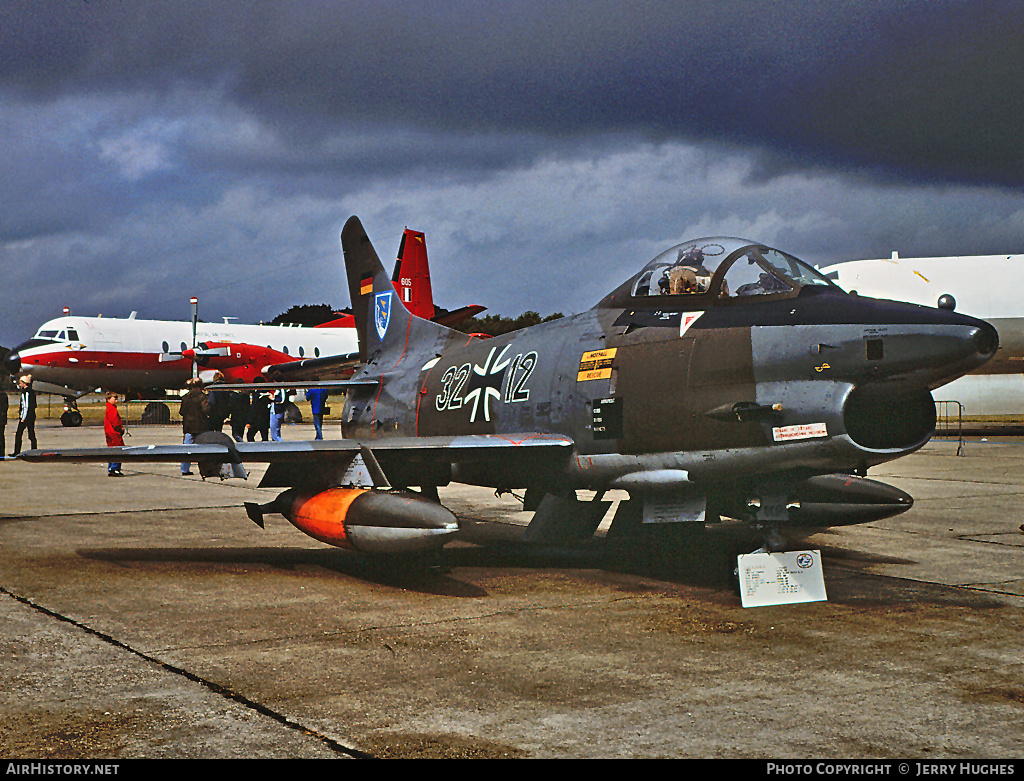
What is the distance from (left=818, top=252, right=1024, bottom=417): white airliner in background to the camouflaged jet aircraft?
839 inches

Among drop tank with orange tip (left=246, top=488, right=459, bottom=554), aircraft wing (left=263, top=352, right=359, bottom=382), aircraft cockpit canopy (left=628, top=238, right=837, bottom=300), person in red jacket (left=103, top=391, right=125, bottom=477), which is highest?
aircraft cockpit canopy (left=628, top=238, right=837, bottom=300)

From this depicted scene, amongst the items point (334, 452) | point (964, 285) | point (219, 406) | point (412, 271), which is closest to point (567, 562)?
point (334, 452)

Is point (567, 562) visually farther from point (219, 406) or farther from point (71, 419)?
point (71, 419)

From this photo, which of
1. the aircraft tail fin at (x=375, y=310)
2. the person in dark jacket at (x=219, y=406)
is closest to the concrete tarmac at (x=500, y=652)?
the aircraft tail fin at (x=375, y=310)

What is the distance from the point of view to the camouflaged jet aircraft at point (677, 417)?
20.2ft

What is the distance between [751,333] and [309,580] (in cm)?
417

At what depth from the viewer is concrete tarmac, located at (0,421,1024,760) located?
12.6 feet

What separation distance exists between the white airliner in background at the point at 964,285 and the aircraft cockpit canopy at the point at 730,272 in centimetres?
2155

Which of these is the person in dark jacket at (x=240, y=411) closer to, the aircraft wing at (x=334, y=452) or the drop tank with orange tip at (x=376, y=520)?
the aircraft wing at (x=334, y=452)

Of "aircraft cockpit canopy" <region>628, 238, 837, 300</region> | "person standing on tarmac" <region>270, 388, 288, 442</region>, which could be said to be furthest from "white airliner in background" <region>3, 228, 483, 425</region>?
"aircraft cockpit canopy" <region>628, 238, 837, 300</region>

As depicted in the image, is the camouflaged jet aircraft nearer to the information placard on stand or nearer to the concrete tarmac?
the information placard on stand

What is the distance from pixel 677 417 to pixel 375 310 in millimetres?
6616

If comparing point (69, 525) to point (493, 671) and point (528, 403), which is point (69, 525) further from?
point (493, 671)

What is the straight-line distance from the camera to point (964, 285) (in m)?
27.9
